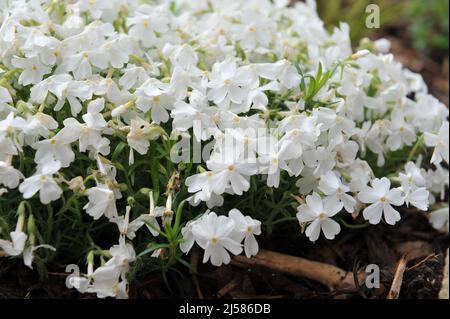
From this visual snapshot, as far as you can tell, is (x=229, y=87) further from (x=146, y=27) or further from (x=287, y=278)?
(x=287, y=278)

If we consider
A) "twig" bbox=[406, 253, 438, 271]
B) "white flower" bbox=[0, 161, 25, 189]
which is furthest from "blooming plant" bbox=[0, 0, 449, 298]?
"twig" bbox=[406, 253, 438, 271]

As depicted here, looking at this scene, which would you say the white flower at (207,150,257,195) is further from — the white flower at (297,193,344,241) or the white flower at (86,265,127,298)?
the white flower at (86,265,127,298)

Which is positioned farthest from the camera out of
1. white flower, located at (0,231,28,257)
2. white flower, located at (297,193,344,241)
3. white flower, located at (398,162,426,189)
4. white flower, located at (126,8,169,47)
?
white flower, located at (126,8,169,47)

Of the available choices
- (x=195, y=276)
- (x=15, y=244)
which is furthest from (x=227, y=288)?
(x=15, y=244)

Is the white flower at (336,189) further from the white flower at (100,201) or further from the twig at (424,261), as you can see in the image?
the white flower at (100,201)

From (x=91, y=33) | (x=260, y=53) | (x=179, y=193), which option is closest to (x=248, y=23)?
(x=260, y=53)

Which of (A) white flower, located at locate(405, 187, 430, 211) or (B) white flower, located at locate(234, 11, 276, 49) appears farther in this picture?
(B) white flower, located at locate(234, 11, 276, 49)
